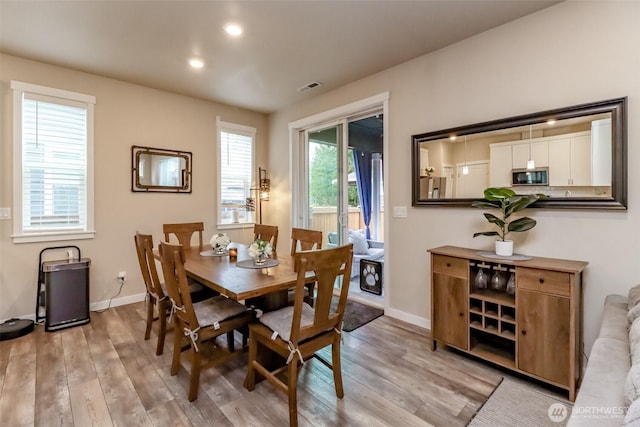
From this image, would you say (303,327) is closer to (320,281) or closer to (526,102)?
(320,281)

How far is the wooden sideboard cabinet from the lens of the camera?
6.20ft

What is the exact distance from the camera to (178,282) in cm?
191

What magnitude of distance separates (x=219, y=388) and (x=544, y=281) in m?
2.29

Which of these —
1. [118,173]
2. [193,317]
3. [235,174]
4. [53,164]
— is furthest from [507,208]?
[53,164]

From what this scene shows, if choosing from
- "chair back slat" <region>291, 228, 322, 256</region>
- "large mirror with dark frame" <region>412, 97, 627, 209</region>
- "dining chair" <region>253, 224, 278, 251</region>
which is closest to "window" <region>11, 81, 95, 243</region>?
"dining chair" <region>253, 224, 278, 251</region>

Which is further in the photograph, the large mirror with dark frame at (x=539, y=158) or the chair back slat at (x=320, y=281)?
the large mirror with dark frame at (x=539, y=158)

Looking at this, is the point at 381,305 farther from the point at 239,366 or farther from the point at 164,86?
the point at 164,86

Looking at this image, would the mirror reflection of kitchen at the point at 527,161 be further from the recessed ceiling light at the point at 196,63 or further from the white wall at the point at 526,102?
the recessed ceiling light at the point at 196,63

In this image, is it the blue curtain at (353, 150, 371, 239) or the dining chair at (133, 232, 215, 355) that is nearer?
the dining chair at (133, 232, 215, 355)

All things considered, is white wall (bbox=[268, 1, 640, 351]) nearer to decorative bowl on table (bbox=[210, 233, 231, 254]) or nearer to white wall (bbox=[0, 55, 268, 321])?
decorative bowl on table (bbox=[210, 233, 231, 254])

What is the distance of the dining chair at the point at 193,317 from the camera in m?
1.85

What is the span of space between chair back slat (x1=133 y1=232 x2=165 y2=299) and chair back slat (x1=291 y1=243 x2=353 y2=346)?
1360mm

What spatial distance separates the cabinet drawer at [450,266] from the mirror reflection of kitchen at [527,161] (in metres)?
0.64

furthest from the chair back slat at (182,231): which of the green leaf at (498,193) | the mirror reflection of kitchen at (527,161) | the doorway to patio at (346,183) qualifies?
the green leaf at (498,193)
